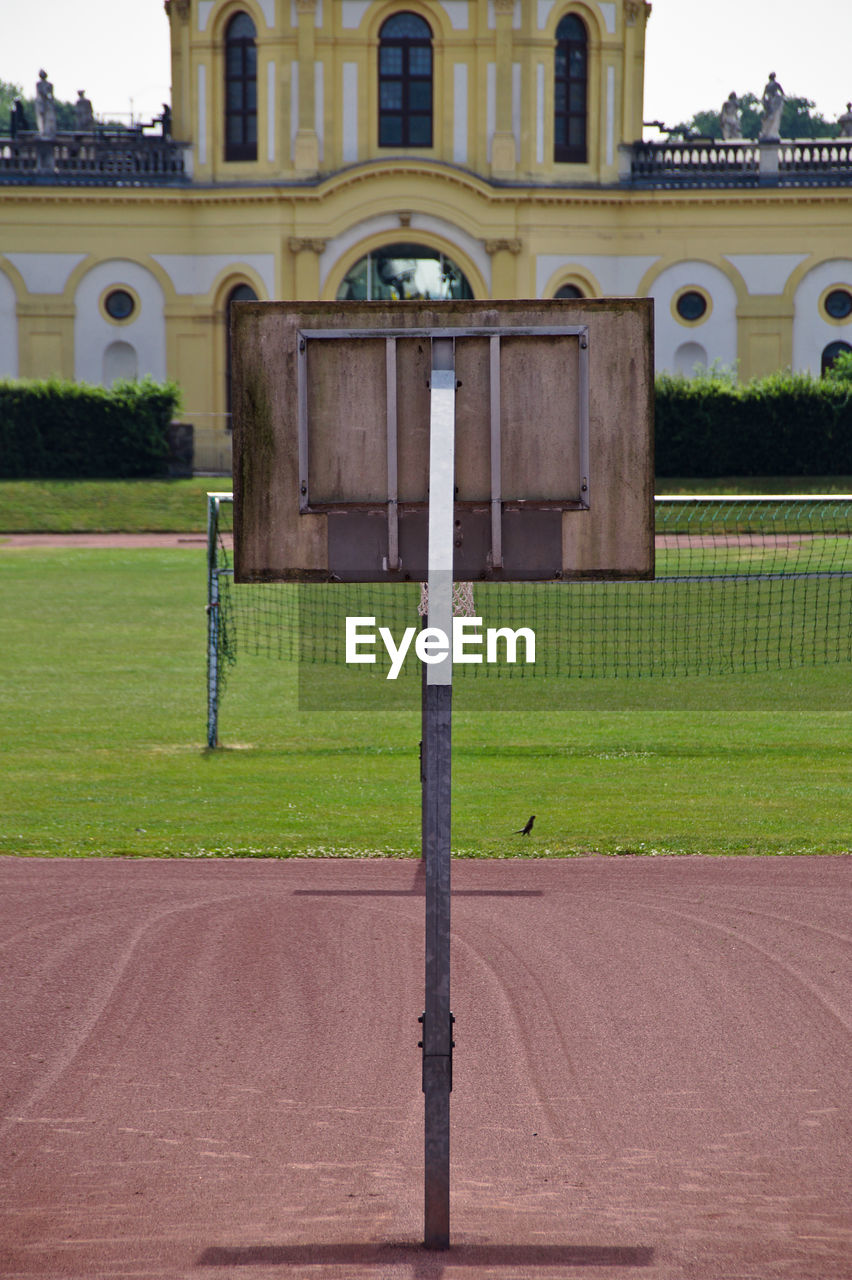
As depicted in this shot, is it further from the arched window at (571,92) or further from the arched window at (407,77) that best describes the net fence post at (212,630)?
the arched window at (571,92)

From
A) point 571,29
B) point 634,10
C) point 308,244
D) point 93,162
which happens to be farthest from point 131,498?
point 634,10

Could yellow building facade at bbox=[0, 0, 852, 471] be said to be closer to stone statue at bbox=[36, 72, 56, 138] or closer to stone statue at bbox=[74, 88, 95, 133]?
stone statue at bbox=[36, 72, 56, 138]

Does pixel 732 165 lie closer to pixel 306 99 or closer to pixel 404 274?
pixel 404 274

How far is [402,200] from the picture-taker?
181 ft

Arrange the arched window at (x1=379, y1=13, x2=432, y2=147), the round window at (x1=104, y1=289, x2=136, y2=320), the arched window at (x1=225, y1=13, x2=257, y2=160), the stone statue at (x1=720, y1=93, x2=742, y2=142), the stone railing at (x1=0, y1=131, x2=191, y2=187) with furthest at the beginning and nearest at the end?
1. the stone statue at (x1=720, y1=93, x2=742, y2=142)
2. the round window at (x1=104, y1=289, x2=136, y2=320)
3. the stone railing at (x1=0, y1=131, x2=191, y2=187)
4. the arched window at (x1=225, y1=13, x2=257, y2=160)
5. the arched window at (x1=379, y1=13, x2=432, y2=147)

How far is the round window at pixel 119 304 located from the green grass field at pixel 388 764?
34509 mm

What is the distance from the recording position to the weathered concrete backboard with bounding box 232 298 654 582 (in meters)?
7.14

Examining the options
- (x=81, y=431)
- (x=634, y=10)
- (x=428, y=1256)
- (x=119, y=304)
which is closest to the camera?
(x=428, y=1256)

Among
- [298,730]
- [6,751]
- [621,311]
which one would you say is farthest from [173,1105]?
[298,730]

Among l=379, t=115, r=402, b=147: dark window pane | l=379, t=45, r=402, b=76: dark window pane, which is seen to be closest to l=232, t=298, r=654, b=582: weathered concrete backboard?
l=379, t=115, r=402, b=147: dark window pane

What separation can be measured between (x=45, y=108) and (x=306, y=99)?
38.1 ft

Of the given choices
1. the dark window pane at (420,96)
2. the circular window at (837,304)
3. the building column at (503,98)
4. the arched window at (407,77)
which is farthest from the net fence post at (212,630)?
the circular window at (837,304)

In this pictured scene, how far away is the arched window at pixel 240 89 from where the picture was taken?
5725 centimetres

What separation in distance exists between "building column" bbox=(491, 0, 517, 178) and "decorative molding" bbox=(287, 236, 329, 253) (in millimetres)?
6295
